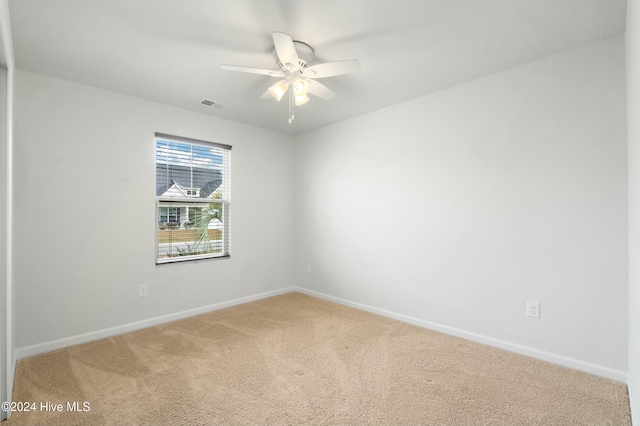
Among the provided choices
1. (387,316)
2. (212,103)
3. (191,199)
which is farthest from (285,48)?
(387,316)

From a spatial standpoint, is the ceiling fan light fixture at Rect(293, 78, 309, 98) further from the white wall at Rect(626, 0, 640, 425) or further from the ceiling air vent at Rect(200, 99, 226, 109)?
the white wall at Rect(626, 0, 640, 425)

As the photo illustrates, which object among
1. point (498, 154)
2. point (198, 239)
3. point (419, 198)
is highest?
point (498, 154)

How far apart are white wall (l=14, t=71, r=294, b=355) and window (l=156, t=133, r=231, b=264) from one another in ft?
0.42

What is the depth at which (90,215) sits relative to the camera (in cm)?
294

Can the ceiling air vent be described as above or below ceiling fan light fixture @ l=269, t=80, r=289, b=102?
above

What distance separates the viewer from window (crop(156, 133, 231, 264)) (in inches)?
138

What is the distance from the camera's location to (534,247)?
2.56m

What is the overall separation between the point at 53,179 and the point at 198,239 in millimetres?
1491

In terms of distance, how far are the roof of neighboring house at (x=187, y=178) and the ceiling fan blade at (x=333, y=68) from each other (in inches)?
81.3

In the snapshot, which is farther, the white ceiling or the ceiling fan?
the ceiling fan

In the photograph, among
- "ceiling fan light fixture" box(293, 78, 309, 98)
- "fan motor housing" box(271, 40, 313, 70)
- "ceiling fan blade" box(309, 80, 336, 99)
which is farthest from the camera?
"ceiling fan blade" box(309, 80, 336, 99)

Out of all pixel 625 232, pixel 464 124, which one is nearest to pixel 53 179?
pixel 464 124

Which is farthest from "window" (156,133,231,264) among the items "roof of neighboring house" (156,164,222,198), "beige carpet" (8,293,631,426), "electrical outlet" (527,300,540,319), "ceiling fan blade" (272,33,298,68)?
"electrical outlet" (527,300,540,319)

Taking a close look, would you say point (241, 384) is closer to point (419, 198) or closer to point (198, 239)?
point (198, 239)
